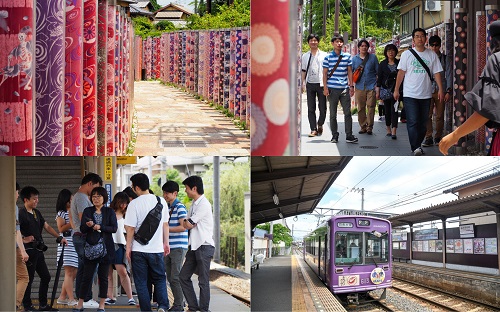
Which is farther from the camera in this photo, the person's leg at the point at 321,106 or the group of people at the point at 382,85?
Answer: the person's leg at the point at 321,106

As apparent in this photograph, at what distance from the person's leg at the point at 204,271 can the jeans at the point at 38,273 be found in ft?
3.22

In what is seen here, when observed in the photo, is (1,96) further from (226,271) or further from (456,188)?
(456,188)

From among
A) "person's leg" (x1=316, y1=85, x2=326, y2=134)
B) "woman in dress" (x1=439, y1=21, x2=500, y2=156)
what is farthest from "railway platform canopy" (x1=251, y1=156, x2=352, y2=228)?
"person's leg" (x1=316, y1=85, x2=326, y2=134)

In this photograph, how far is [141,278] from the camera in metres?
4.75

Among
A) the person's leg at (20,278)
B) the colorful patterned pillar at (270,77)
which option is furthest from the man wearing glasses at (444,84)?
the colorful patterned pillar at (270,77)

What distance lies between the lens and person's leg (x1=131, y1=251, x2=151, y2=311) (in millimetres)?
4730

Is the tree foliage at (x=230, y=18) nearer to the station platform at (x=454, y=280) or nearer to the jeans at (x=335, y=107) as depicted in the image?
the jeans at (x=335, y=107)

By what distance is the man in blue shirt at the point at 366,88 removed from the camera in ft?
29.6

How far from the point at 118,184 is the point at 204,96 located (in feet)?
57.7

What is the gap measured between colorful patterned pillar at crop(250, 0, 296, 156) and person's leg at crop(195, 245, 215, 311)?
140 cm

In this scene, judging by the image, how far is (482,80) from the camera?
12.6 feet

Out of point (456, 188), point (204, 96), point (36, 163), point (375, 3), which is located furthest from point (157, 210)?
point (204, 96)

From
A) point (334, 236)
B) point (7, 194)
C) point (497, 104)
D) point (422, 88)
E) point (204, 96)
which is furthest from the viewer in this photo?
point (204, 96)

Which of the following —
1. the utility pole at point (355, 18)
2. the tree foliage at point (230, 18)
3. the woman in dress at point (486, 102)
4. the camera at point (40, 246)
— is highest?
the tree foliage at point (230, 18)
